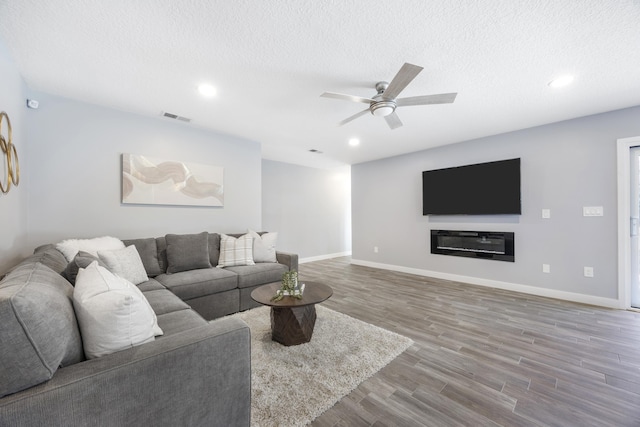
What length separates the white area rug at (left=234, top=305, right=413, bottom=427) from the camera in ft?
5.08

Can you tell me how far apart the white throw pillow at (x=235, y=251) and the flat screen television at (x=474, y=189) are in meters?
3.32

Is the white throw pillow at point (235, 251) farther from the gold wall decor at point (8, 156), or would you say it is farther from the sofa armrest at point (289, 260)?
the gold wall decor at point (8, 156)

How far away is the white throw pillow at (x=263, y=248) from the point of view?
3.61 m

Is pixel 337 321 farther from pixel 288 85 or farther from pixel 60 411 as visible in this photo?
pixel 288 85

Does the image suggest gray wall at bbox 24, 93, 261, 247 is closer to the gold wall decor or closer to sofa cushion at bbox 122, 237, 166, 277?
sofa cushion at bbox 122, 237, 166, 277

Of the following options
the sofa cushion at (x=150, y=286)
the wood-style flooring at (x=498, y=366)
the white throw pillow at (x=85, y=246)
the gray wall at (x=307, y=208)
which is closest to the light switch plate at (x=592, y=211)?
the wood-style flooring at (x=498, y=366)

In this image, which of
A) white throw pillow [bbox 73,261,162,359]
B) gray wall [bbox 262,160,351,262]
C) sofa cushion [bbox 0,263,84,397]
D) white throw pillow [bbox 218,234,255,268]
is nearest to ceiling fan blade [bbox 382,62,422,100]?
white throw pillow [bbox 73,261,162,359]

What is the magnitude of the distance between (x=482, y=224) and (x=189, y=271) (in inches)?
177

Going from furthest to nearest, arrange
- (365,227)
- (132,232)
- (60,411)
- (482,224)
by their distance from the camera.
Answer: (365,227) → (482,224) → (132,232) → (60,411)

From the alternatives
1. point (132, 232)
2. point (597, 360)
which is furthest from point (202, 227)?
point (597, 360)

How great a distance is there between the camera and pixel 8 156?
2.07 metres

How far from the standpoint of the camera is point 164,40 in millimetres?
1938

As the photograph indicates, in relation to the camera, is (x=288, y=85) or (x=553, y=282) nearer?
(x=288, y=85)

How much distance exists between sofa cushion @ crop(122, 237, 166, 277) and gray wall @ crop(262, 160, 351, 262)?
2.79m
